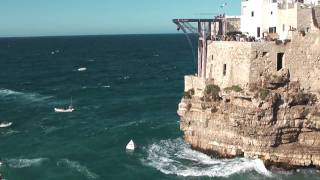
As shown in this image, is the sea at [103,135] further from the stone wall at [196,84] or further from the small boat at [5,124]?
the stone wall at [196,84]

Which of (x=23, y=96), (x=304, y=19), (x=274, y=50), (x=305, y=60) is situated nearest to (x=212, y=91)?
(x=274, y=50)

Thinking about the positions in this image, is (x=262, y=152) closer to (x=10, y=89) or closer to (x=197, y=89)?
(x=197, y=89)

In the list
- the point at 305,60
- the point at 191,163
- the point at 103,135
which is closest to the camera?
the point at 305,60

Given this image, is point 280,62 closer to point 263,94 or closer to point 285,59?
point 285,59

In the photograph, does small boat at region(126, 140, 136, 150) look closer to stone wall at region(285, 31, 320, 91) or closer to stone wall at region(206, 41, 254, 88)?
stone wall at region(206, 41, 254, 88)

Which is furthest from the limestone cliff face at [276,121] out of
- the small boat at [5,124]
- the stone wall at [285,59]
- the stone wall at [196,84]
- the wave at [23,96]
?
the wave at [23,96]
